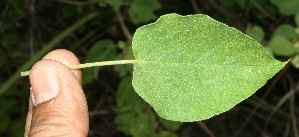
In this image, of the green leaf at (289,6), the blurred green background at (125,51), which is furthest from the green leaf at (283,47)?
the green leaf at (289,6)

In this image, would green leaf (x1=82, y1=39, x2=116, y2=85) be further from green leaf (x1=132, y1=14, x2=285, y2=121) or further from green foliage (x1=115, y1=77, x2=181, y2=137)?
green leaf (x1=132, y1=14, x2=285, y2=121)

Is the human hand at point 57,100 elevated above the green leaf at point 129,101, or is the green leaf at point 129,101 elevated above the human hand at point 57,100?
the human hand at point 57,100

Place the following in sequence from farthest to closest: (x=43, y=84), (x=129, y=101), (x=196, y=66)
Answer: (x=129, y=101), (x=43, y=84), (x=196, y=66)

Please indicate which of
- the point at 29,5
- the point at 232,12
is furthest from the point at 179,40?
the point at 29,5

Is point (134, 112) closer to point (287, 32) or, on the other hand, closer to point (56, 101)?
point (287, 32)

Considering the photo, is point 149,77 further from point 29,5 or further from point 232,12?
point 29,5

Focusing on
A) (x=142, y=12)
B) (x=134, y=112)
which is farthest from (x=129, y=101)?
(x=142, y=12)

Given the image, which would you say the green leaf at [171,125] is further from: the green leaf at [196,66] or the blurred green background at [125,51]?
the green leaf at [196,66]

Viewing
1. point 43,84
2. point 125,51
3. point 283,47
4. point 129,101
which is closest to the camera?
point 43,84
